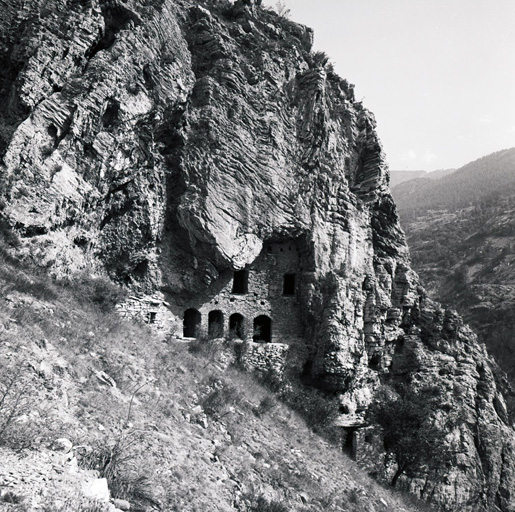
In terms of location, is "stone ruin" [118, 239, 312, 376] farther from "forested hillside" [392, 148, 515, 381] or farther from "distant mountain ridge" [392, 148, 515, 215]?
"distant mountain ridge" [392, 148, 515, 215]

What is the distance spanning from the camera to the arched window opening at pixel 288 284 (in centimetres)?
2075

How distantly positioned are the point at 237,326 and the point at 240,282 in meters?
2.31

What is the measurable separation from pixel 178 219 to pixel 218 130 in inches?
182

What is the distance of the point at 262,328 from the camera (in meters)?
20.3

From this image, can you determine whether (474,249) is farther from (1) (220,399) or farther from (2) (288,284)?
(1) (220,399)

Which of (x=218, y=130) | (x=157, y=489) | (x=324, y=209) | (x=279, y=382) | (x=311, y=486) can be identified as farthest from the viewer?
(x=324, y=209)

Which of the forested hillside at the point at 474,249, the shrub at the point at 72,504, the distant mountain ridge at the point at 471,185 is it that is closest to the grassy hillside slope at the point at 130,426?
the shrub at the point at 72,504

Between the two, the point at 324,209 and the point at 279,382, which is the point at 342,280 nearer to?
the point at 324,209

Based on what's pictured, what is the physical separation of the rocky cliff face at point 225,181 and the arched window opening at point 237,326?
203 centimetres

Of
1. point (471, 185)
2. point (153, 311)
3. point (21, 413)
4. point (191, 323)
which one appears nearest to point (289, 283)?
point (191, 323)

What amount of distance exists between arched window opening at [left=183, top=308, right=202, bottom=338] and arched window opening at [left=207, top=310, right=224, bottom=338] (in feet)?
1.84

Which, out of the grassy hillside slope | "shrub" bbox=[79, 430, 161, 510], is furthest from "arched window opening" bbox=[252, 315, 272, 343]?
"shrub" bbox=[79, 430, 161, 510]

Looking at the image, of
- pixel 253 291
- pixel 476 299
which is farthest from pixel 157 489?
pixel 476 299

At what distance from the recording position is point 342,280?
19.5 metres
